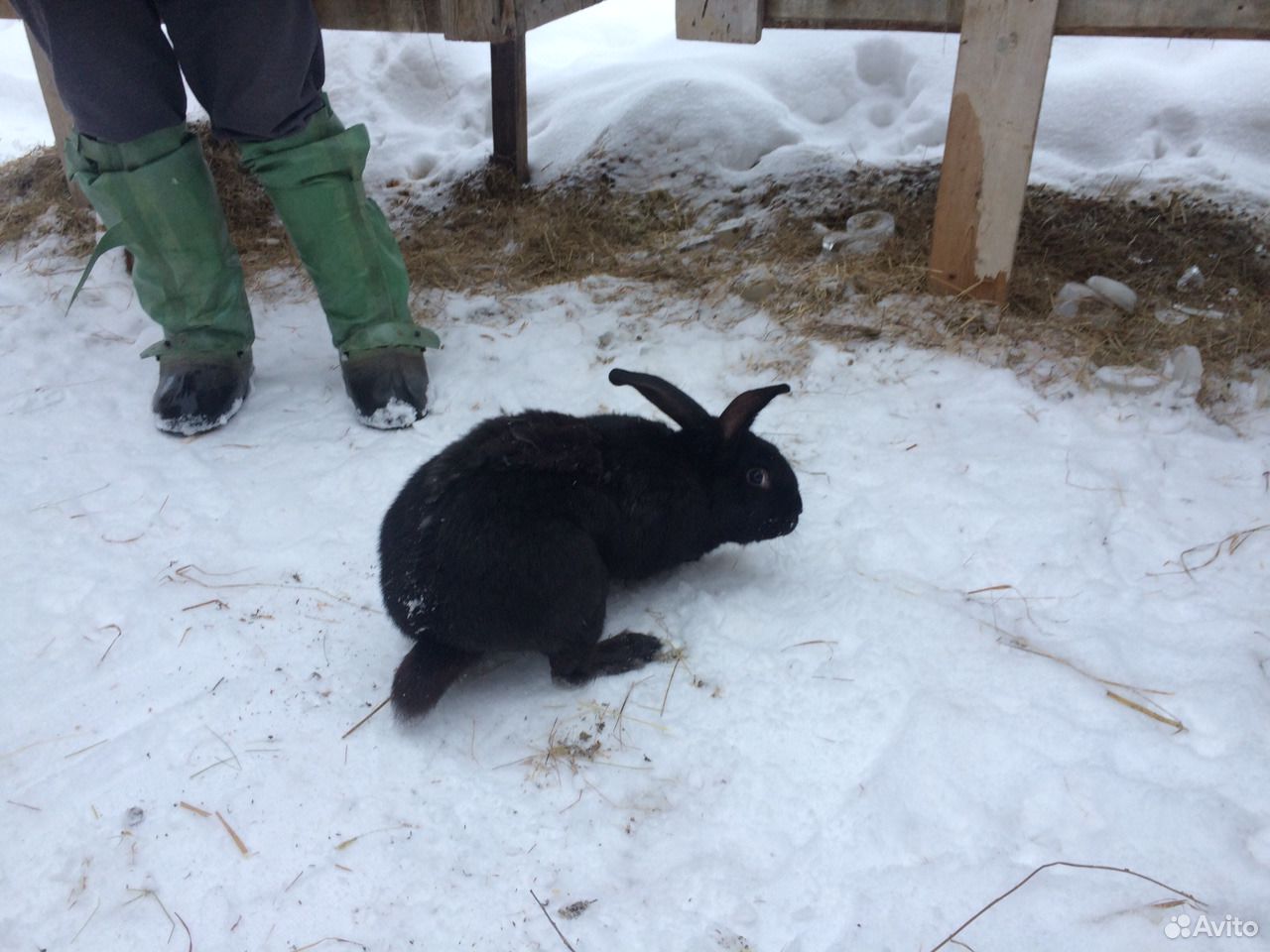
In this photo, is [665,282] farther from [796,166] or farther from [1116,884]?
[1116,884]

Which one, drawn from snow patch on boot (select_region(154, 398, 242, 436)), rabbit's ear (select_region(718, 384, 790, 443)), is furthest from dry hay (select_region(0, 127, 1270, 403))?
rabbit's ear (select_region(718, 384, 790, 443))

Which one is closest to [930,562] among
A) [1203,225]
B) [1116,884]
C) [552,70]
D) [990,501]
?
[990,501]

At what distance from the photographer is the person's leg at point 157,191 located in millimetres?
2900

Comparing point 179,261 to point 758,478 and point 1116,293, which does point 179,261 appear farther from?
point 1116,293

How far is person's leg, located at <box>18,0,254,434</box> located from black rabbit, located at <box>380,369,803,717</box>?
1493 mm

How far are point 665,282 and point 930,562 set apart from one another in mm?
1976

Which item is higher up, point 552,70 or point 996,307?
point 552,70

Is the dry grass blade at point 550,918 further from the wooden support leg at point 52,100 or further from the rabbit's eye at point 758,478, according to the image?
the wooden support leg at point 52,100

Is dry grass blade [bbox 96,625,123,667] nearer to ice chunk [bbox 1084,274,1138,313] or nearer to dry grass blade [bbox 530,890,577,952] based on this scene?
dry grass blade [bbox 530,890,577,952]

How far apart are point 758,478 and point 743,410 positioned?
21 cm

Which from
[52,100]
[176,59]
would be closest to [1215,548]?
[176,59]

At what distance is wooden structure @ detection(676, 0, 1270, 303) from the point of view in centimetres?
316

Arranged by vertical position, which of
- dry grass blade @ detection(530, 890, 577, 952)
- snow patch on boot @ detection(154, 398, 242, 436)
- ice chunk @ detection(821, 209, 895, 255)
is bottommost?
dry grass blade @ detection(530, 890, 577, 952)

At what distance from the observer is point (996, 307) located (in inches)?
141
